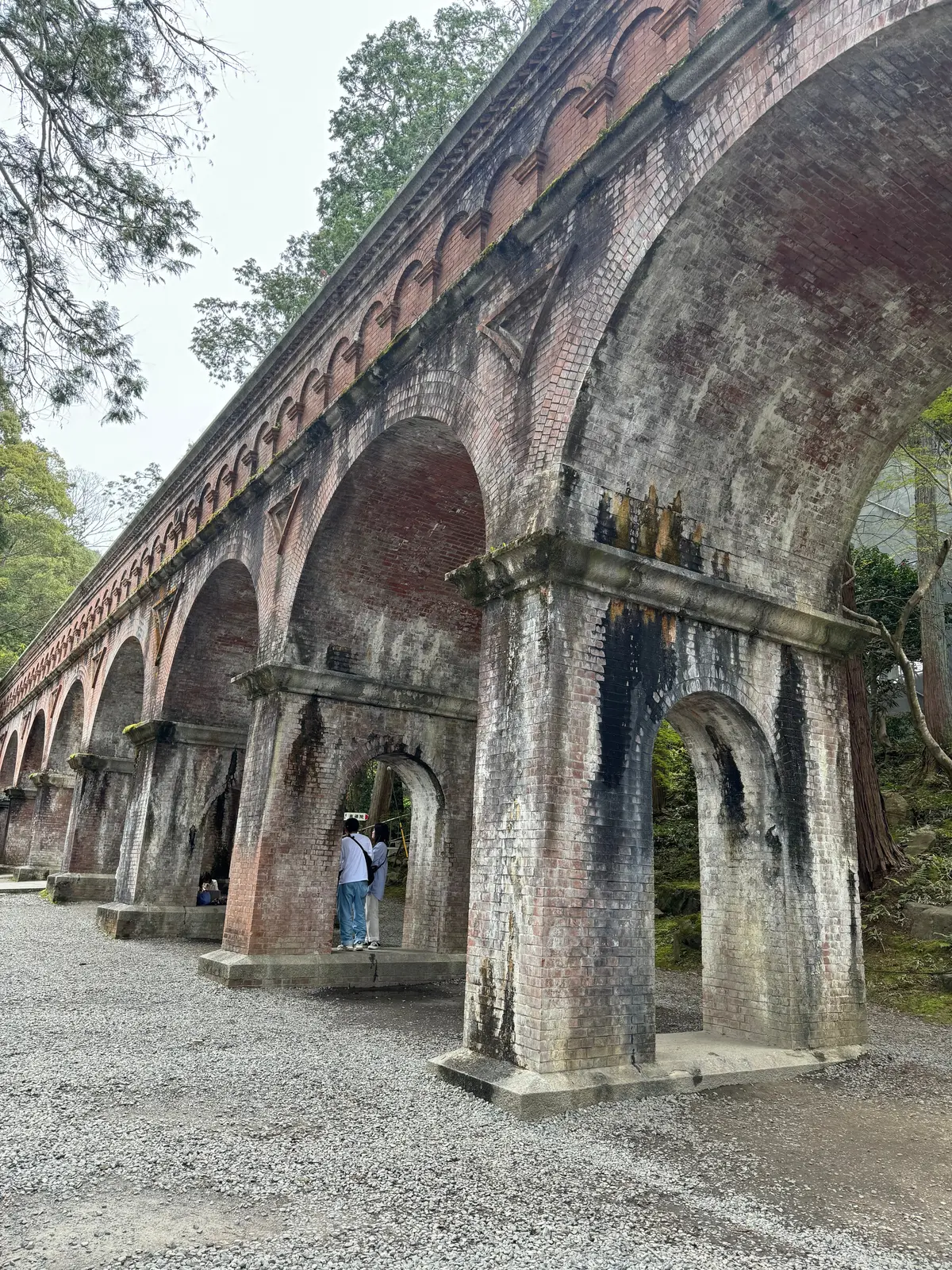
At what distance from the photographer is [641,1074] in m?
5.48

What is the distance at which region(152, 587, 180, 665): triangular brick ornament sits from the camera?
50.5 feet

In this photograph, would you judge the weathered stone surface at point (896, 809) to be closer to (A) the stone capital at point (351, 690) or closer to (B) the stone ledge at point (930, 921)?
(B) the stone ledge at point (930, 921)

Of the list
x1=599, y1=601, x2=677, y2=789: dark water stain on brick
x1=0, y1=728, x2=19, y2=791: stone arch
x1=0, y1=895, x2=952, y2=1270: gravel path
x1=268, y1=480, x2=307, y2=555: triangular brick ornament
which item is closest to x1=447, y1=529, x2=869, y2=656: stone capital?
x1=599, y1=601, x2=677, y2=789: dark water stain on brick

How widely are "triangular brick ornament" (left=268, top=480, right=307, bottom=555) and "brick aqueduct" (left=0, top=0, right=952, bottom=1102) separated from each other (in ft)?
2.67

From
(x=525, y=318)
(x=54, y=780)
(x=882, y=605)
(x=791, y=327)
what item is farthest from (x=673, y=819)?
(x=54, y=780)

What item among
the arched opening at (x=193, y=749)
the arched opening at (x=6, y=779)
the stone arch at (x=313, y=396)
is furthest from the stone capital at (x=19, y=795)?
the stone arch at (x=313, y=396)

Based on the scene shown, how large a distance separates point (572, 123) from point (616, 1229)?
26.2 ft

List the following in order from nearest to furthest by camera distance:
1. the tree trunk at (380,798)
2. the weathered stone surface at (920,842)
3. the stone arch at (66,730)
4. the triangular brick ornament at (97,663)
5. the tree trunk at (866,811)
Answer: the tree trunk at (866,811) < the weathered stone surface at (920,842) < the tree trunk at (380,798) < the triangular brick ornament at (97,663) < the stone arch at (66,730)

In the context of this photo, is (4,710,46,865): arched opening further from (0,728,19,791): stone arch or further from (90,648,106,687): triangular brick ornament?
(90,648,106,687): triangular brick ornament

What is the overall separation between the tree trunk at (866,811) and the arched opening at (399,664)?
4963 mm

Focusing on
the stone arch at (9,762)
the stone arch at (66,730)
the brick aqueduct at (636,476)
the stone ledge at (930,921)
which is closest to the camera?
the brick aqueduct at (636,476)

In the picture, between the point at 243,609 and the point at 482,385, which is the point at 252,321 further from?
the point at 482,385

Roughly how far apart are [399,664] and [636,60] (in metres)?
6.86

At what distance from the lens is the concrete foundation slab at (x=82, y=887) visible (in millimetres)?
17953
